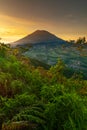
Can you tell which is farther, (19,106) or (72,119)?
(19,106)

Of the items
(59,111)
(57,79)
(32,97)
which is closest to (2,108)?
(32,97)

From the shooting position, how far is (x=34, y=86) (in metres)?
7.91

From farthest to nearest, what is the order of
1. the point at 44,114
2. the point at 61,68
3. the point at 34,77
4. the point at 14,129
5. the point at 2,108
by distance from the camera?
the point at 61,68
the point at 34,77
the point at 2,108
the point at 44,114
the point at 14,129

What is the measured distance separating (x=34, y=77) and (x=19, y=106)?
8.88 ft

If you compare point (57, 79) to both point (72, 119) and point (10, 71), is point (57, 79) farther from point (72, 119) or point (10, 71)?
point (72, 119)

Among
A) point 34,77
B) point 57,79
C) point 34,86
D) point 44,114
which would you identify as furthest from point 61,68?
point 44,114

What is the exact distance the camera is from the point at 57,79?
1037 cm

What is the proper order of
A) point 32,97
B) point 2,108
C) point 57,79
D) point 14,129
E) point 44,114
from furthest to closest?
1. point 57,79
2. point 32,97
3. point 2,108
4. point 44,114
5. point 14,129

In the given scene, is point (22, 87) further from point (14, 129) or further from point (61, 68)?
point (61, 68)

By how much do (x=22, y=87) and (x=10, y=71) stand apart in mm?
1693

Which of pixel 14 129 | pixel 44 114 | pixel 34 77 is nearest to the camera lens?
pixel 14 129

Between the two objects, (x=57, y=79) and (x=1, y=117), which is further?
(x=57, y=79)

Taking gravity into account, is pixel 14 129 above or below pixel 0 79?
below

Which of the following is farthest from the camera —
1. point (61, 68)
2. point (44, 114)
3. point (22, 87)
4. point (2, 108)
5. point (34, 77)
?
point (61, 68)
